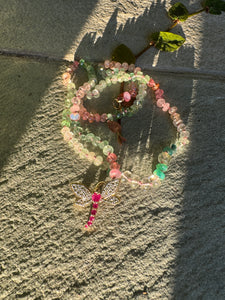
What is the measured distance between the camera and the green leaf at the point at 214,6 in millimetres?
1380

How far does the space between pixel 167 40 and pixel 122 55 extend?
0.24 m

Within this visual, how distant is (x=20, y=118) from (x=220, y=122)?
931 mm

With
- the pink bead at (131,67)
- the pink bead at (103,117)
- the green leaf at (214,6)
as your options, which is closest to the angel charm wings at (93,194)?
the pink bead at (103,117)

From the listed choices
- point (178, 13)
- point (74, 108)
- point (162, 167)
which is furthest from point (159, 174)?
point (178, 13)

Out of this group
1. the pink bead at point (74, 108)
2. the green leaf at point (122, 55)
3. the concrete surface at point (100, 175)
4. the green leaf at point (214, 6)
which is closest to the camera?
the concrete surface at point (100, 175)

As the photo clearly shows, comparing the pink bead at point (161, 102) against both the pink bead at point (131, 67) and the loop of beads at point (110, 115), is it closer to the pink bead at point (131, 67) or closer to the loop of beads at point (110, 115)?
the loop of beads at point (110, 115)

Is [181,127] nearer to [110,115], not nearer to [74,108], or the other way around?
[110,115]

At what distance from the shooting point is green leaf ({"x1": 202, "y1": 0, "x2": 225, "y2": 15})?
1380 mm

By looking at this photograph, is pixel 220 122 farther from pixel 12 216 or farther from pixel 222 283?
pixel 12 216

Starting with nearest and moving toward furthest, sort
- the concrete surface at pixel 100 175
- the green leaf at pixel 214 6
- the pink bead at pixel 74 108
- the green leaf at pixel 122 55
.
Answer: the concrete surface at pixel 100 175 → the pink bead at pixel 74 108 → the green leaf at pixel 122 55 → the green leaf at pixel 214 6

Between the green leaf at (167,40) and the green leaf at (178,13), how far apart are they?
0.37ft

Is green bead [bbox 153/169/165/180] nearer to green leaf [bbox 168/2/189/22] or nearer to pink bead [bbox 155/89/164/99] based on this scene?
pink bead [bbox 155/89/164/99]

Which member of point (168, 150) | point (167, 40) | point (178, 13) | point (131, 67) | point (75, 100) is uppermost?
point (178, 13)

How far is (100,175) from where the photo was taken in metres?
1.10
